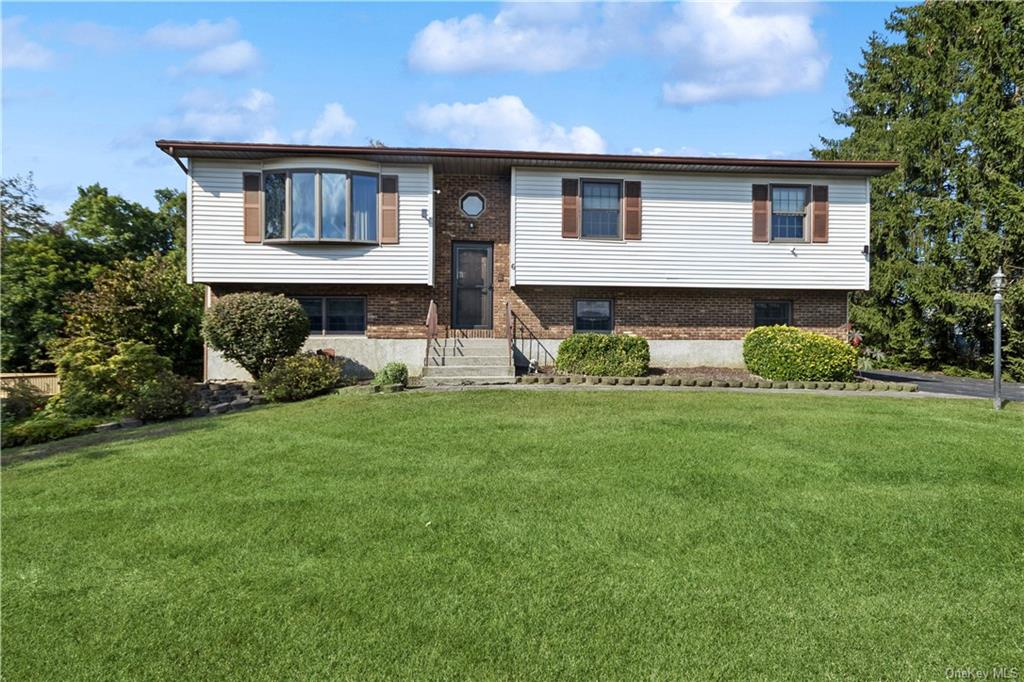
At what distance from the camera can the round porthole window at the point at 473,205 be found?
14406 millimetres

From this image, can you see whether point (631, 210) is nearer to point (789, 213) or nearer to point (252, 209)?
point (789, 213)

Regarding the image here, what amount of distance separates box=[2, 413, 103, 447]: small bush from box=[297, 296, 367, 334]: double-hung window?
5817 millimetres

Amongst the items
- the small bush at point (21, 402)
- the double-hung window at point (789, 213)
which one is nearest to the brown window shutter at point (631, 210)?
the double-hung window at point (789, 213)

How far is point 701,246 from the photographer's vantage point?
14078 mm

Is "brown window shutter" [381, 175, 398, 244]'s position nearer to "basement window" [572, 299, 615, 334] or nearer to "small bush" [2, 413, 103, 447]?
"basement window" [572, 299, 615, 334]

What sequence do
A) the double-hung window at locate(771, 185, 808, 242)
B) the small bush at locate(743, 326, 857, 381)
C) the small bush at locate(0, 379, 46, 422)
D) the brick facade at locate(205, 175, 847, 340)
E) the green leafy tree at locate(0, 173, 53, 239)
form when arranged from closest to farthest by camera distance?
the small bush at locate(0, 379, 46, 422) → the small bush at locate(743, 326, 857, 381) → the brick facade at locate(205, 175, 847, 340) → the double-hung window at locate(771, 185, 808, 242) → the green leafy tree at locate(0, 173, 53, 239)

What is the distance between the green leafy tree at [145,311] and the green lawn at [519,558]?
7621 millimetres

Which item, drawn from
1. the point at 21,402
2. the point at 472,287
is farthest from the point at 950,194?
the point at 21,402

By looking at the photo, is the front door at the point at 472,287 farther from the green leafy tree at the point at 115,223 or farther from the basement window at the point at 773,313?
the green leafy tree at the point at 115,223

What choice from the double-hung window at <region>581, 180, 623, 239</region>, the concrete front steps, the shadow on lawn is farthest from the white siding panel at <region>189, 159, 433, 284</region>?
the shadow on lawn

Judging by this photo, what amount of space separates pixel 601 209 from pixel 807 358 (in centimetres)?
600

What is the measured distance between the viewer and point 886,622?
3.08m

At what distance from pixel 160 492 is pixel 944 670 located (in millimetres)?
5916

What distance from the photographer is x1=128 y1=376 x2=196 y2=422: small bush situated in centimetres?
898
